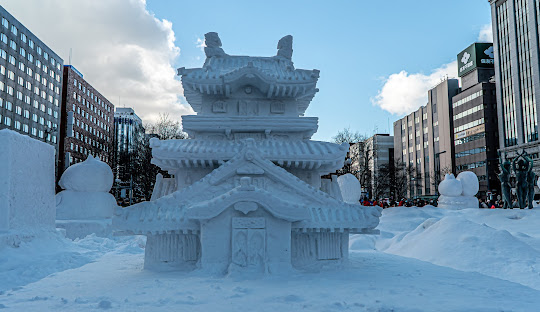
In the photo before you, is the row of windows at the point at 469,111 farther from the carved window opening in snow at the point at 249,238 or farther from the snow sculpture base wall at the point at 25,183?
the snow sculpture base wall at the point at 25,183

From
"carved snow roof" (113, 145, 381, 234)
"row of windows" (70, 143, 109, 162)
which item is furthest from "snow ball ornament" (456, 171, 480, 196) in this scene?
"row of windows" (70, 143, 109, 162)

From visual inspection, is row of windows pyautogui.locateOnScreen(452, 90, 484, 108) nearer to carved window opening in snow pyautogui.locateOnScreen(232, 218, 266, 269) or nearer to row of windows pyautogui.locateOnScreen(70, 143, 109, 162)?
row of windows pyautogui.locateOnScreen(70, 143, 109, 162)

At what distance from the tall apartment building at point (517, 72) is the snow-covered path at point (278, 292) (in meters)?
45.4

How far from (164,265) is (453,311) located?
222 inches

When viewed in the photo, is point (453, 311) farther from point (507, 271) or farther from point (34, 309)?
point (34, 309)

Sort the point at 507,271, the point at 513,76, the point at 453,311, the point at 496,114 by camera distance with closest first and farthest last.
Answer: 1. the point at 453,311
2. the point at 507,271
3. the point at 513,76
4. the point at 496,114

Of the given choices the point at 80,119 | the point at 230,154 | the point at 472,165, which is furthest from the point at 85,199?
the point at 472,165

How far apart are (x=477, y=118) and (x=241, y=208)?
56.4 m

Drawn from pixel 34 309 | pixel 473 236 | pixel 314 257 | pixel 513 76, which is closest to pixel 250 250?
pixel 314 257

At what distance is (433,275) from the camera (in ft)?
27.3

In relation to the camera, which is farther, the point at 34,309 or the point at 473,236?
the point at 473,236

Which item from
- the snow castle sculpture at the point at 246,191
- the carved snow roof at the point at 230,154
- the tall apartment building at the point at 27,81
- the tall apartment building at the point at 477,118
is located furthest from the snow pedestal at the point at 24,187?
the tall apartment building at the point at 477,118

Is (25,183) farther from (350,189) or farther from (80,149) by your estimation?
(80,149)

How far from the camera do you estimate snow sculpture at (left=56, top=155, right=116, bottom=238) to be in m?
15.1
